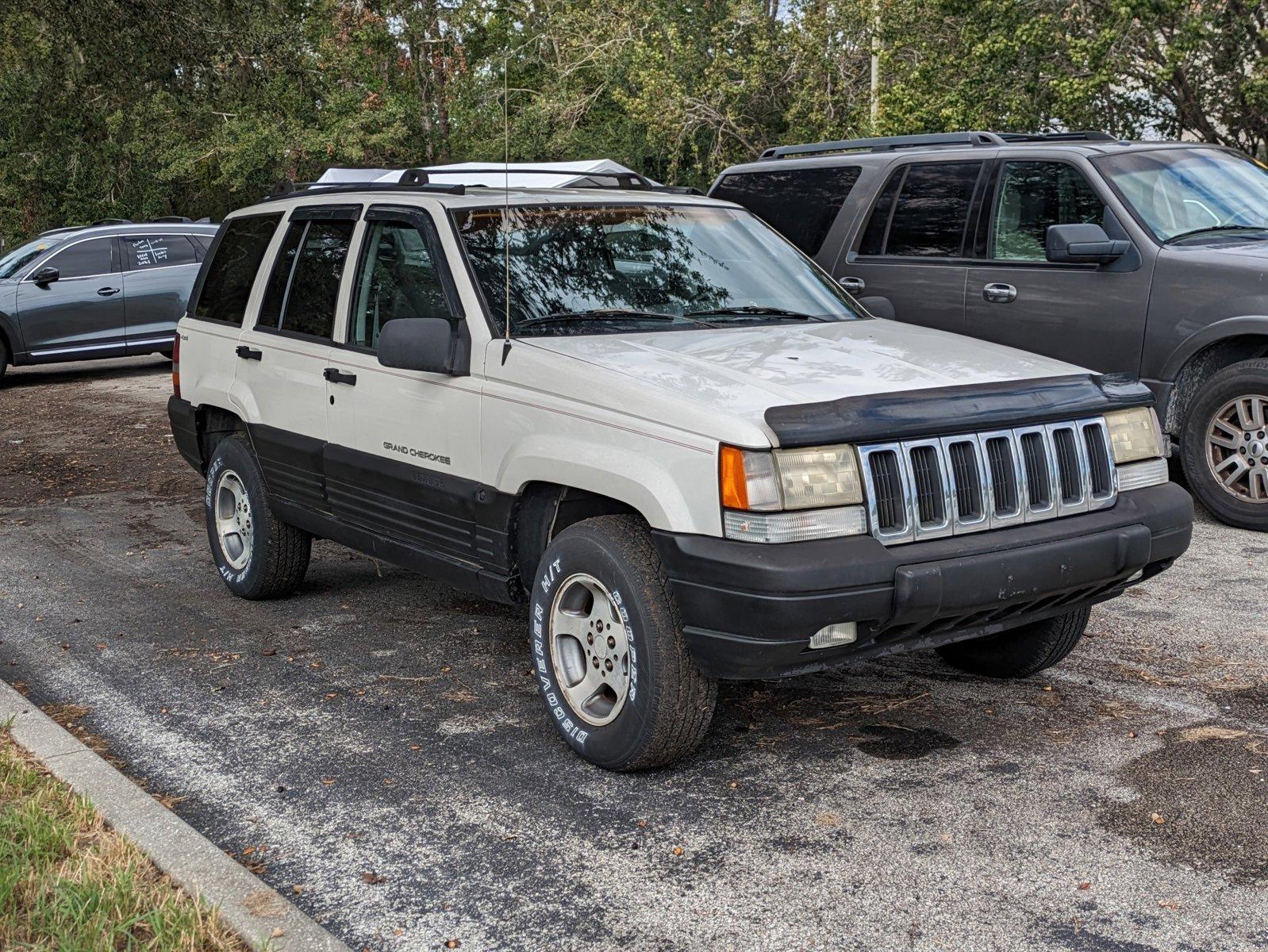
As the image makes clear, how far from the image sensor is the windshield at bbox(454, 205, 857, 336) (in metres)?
5.16

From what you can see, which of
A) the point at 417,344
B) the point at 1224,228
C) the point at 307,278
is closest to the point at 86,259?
the point at 307,278

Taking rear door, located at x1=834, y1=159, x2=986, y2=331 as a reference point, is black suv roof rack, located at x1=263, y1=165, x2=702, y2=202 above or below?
above

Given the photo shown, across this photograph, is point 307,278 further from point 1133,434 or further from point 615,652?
point 1133,434

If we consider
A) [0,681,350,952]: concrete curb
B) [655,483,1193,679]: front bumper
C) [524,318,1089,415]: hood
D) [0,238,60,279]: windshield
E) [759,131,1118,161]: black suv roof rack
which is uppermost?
[759,131,1118,161]: black suv roof rack

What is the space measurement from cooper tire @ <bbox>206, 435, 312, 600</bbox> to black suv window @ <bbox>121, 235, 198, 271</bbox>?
1145 centimetres

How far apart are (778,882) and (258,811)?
160 cm

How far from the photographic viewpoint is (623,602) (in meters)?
4.30

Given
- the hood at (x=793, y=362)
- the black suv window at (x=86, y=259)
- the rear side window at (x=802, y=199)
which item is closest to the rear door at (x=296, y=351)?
the hood at (x=793, y=362)

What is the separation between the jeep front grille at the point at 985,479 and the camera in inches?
164

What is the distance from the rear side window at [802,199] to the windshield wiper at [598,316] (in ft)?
13.4

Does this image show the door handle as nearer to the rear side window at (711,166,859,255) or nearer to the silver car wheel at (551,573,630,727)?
the rear side window at (711,166,859,255)

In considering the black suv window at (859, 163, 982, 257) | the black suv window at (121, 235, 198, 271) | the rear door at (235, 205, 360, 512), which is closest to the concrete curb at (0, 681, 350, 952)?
the rear door at (235, 205, 360, 512)

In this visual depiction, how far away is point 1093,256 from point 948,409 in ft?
13.0

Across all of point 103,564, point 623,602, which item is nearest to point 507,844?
point 623,602
